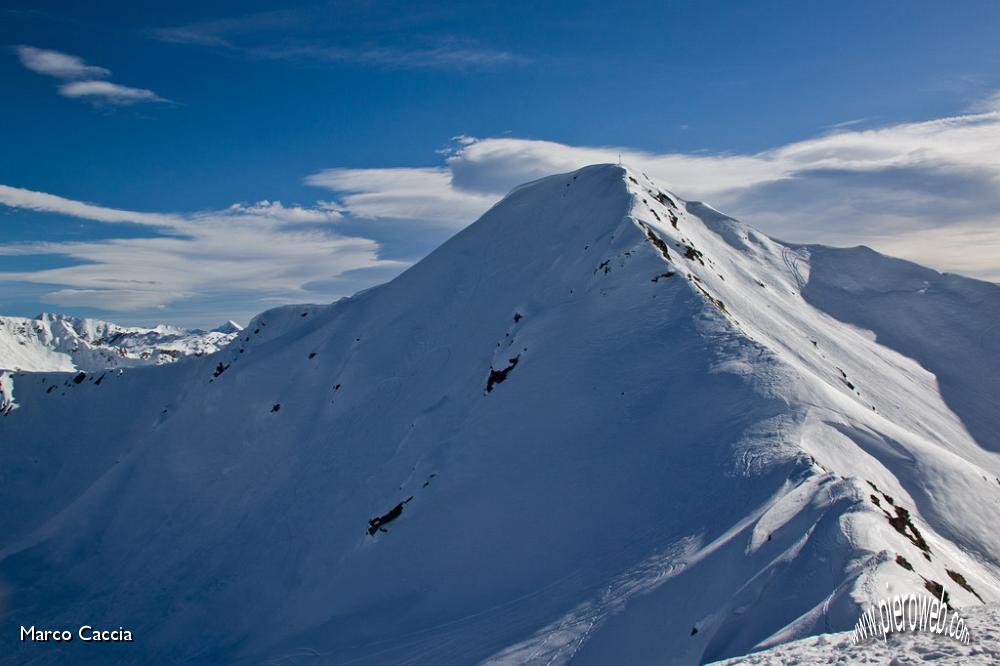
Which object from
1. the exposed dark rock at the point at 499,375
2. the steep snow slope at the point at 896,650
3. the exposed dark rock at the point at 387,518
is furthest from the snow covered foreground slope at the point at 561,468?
the steep snow slope at the point at 896,650

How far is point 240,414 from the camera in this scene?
141ft

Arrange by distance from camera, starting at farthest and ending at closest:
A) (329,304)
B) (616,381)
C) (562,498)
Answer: (329,304), (616,381), (562,498)

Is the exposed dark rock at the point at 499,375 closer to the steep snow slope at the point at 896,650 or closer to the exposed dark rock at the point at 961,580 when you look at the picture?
the exposed dark rock at the point at 961,580

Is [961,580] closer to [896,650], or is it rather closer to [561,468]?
[896,650]

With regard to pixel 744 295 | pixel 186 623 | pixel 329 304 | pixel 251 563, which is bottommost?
pixel 186 623

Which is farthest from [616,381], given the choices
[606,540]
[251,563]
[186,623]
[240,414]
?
[240,414]

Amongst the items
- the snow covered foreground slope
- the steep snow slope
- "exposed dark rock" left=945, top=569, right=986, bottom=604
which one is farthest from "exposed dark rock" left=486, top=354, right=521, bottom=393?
the steep snow slope

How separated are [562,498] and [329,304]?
39.5 m

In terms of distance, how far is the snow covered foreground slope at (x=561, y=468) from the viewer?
15258 mm

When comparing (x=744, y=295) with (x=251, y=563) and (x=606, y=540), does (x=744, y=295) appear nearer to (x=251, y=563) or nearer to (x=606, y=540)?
(x=606, y=540)

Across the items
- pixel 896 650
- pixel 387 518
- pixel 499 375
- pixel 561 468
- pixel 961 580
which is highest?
pixel 499 375

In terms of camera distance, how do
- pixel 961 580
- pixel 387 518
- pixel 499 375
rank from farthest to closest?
pixel 499 375, pixel 387 518, pixel 961 580

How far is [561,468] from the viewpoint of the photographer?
21500mm

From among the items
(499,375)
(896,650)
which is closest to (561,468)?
(499,375)
